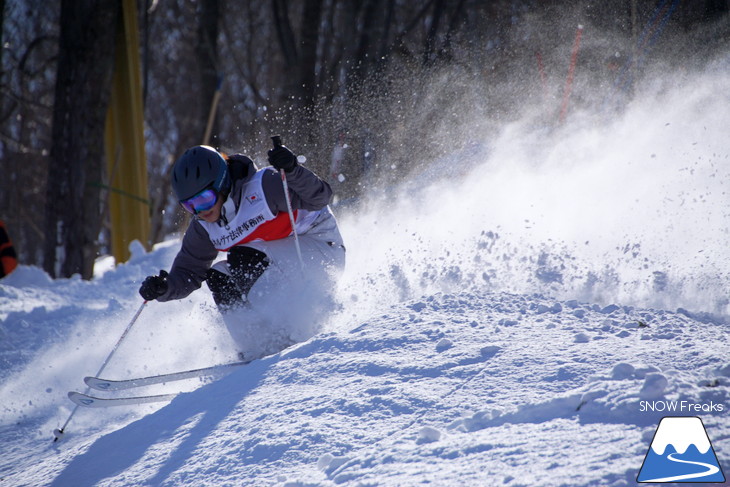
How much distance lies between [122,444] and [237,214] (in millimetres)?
1664

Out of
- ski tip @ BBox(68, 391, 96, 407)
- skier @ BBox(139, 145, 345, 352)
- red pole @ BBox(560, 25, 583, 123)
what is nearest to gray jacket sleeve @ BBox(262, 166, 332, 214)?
skier @ BBox(139, 145, 345, 352)

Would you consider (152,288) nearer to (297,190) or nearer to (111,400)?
(111,400)

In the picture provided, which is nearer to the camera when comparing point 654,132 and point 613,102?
point 654,132

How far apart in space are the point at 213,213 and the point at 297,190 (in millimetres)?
557

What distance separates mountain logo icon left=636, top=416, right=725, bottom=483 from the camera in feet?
5.95

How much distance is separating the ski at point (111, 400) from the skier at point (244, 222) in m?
0.70

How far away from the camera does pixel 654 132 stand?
247 inches

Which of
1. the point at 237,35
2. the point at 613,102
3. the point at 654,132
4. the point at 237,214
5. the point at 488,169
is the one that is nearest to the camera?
the point at 237,214


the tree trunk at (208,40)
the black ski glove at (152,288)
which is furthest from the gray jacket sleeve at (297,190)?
the tree trunk at (208,40)

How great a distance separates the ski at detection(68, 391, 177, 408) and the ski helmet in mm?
1202

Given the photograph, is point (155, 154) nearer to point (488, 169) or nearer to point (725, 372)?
point (488, 169)

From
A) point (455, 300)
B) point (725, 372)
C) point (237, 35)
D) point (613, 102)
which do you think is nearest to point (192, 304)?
point (455, 300)

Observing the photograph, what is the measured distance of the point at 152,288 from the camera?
4117 mm

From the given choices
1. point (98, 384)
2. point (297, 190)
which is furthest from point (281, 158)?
point (98, 384)
